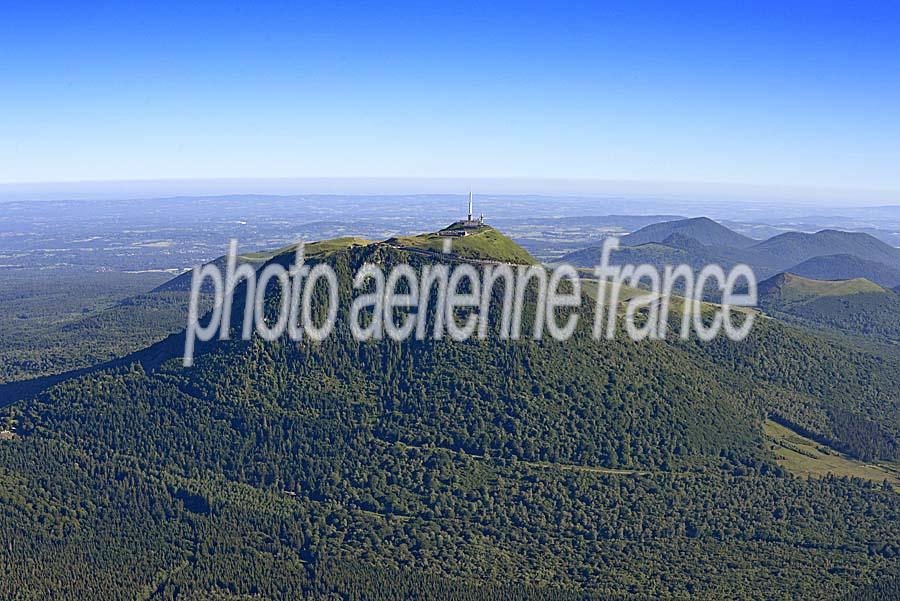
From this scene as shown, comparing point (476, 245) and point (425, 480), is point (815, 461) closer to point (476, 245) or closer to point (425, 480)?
point (425, 480)

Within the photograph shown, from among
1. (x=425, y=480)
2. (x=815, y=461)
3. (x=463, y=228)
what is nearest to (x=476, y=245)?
(x=463, y=228)

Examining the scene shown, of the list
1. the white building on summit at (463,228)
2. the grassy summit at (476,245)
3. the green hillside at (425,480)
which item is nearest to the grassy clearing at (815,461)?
the green hillside at (425,480)

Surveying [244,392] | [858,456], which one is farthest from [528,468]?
[858,456]

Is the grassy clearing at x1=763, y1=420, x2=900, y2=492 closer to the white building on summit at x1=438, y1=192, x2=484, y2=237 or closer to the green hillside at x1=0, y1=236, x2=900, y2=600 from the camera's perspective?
the green hillside at x1=0, y1=236, x2=900, y2=600

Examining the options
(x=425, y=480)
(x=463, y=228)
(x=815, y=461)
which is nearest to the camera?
(x=425, y=480)

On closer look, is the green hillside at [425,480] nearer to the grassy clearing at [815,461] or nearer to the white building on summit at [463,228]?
the grassy clearing at [815,461]

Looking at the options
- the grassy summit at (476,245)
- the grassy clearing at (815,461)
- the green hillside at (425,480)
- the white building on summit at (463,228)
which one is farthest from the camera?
the white building on summit at (463,228)

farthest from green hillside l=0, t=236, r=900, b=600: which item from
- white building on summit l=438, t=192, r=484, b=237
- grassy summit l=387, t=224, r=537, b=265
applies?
white building on summit l=438, t=192, r=484, b=237
